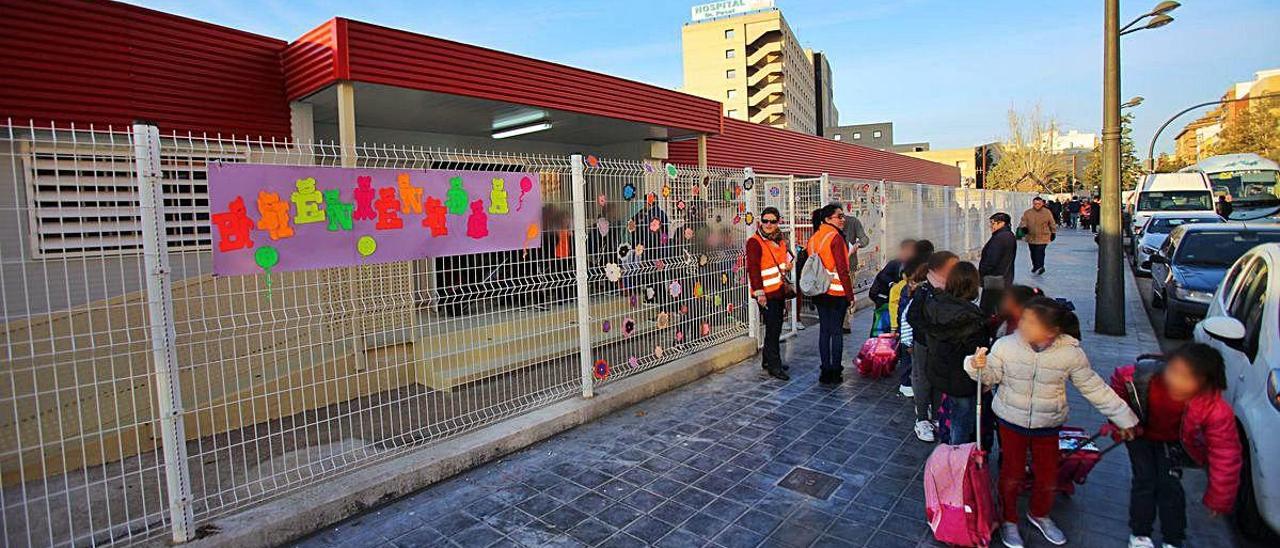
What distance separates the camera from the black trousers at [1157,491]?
3078 millimetres

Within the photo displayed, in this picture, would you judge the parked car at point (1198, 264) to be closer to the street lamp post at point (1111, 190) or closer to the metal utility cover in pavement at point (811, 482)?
the street lamp post at point (1111, 190)

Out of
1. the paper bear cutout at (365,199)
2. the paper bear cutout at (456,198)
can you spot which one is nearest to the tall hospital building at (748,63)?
the paper bear cutout at (456,198)

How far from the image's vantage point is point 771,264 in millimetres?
6184

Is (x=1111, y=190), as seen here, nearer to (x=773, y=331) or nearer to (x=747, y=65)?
(x=773, y=331)

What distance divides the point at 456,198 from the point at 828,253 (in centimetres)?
340

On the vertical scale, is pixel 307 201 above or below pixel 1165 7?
below

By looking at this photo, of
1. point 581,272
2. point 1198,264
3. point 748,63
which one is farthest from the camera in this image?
point 748,63

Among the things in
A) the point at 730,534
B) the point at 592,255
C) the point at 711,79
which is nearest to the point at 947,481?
the point at 730,534

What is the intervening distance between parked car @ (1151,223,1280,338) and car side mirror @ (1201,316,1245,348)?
16.7ft

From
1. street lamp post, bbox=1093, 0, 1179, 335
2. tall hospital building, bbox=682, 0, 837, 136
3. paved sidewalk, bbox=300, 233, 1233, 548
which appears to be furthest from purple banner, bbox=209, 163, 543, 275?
tall hospital building, bbox=682, 0, 837, 136

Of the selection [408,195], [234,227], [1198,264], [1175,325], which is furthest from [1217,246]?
[234,227]

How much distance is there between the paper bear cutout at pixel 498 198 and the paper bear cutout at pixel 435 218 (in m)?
0.39

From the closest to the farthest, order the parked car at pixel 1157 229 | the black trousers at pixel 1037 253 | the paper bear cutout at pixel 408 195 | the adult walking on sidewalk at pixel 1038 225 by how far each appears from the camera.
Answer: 1. the paper bear cutout at pixel 408 195
2. the adult walking on sidewalk at pixel 1038 225
3. the black trousers at pixel 1037 253
4. the parked car at pixel 1157 229

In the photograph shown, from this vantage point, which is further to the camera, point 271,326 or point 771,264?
point 771,264
